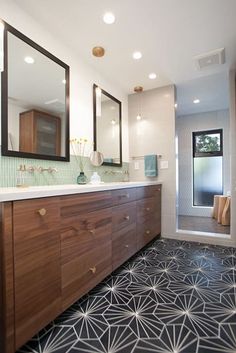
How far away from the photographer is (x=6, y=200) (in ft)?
3.03

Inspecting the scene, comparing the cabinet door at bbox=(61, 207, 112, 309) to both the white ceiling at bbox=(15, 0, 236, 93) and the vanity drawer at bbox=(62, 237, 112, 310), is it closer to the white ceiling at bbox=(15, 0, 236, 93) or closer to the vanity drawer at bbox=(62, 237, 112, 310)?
the vanity drawer at bbox=(62, 237, 112, 310)

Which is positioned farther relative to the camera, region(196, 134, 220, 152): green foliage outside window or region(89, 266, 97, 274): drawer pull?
region(196, 134, 220, 152): green foliage outside window

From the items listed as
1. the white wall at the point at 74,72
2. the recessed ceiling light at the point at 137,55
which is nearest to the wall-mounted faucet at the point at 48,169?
the white wall at the point at 74,72

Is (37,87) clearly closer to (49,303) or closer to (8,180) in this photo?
(8,180)

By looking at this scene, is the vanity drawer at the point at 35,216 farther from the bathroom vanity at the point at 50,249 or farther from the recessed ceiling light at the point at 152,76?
the recessed ceiling light at the point at 152,76

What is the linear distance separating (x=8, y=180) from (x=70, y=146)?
2.63 ft

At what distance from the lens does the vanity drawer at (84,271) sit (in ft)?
4.28

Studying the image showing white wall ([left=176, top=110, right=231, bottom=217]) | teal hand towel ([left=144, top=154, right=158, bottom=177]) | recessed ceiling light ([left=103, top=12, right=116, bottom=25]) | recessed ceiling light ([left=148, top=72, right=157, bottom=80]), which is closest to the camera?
recessed ceiling light ([left=103, top=12, right=116, bottom=25])

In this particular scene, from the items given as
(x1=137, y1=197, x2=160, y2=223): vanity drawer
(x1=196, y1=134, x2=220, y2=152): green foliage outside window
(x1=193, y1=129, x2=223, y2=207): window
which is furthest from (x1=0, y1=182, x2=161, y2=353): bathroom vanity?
(x1=196, y1=134, x2=220, y2=152): green foliage outside window

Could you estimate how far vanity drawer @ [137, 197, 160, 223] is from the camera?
7.84 feet

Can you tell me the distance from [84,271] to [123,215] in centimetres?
69

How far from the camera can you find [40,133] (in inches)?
71.8

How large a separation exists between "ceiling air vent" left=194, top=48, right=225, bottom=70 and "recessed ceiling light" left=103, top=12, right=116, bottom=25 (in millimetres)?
1158

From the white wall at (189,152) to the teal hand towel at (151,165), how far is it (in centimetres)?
200
